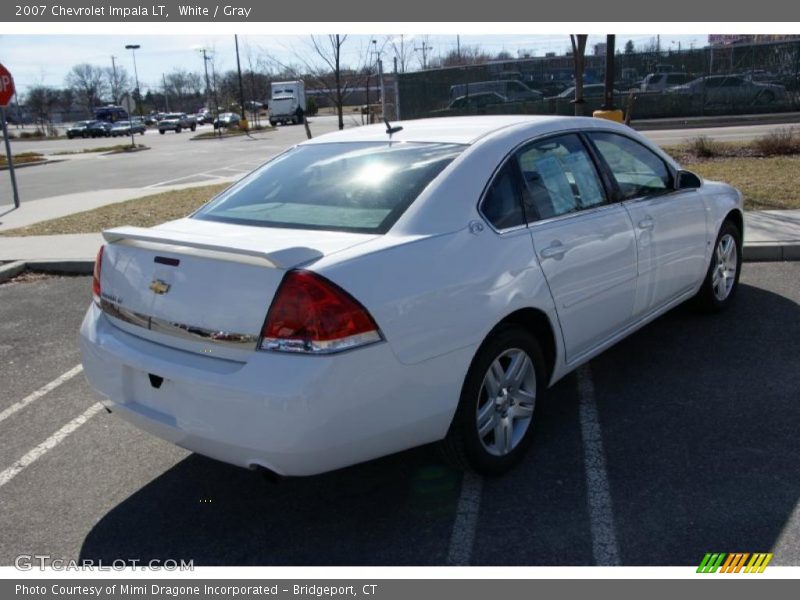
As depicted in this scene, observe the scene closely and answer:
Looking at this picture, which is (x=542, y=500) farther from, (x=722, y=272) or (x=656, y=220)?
(x=722, y=272)

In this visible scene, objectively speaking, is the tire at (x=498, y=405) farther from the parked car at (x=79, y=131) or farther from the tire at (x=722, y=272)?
the parked car at (x=79, y=131)

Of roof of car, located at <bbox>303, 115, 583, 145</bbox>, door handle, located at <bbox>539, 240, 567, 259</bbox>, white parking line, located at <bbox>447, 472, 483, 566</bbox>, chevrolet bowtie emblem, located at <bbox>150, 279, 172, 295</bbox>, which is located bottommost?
white parking line, located at <bbox>447, 472, 483, 566</bbox>

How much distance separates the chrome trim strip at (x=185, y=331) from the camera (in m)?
2.91

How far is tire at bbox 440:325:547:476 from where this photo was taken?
3334mm

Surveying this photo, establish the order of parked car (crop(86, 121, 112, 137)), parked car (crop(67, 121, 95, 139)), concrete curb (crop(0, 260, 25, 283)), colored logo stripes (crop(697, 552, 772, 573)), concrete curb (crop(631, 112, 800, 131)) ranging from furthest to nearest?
parked car (crop(86, 121, 112, 137)) → parked car (crop(67, 121, 95, 139)) → concrete curb (crop(631, 112, 800, 131)) → concrete curb (crop(0, 260, 25, 283)) → colored logo stripes (crop(697, 552, 772, 573))

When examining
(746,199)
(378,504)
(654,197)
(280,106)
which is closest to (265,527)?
(378,504)

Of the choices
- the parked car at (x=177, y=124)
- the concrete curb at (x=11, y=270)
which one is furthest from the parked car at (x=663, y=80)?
the parked car at (x=177, y=124)

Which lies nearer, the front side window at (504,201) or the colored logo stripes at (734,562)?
the colored logo stripes at (734,562)

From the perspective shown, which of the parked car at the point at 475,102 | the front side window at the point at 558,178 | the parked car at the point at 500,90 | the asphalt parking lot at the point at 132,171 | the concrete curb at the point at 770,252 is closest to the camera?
the front side window at the point at 558,178

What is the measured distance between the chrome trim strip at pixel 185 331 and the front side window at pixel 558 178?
1613 millimetres

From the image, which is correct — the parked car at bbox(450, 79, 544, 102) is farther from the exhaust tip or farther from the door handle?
the exhaust tip

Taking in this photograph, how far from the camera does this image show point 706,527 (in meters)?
3.11

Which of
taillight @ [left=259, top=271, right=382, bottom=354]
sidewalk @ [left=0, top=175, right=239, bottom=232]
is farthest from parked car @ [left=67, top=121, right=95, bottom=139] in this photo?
taillight @ [left=259, top=271, right=382, bottom=354]

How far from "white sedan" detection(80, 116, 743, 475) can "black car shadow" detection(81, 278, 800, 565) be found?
0.34 m
